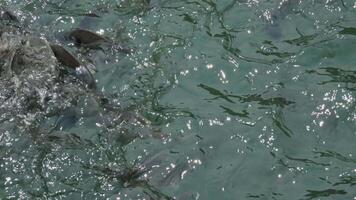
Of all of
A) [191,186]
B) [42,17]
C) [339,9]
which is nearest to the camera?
[191,186]

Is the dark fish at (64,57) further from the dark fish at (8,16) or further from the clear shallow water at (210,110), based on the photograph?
the dark fish at (8,16)

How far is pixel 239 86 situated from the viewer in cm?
765

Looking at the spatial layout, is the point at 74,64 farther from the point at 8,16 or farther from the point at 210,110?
the point at 8,16

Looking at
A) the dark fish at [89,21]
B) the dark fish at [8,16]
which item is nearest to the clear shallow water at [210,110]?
the dark fish at [89,21]

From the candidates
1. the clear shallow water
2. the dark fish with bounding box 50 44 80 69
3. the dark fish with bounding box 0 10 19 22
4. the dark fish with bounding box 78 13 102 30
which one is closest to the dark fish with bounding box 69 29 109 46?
the clear shallow water

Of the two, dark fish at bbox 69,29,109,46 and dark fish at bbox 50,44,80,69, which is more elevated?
dark fish at bbox 50,44,80,69

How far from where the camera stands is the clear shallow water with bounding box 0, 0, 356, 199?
255 inches

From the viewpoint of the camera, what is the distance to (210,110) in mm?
7359

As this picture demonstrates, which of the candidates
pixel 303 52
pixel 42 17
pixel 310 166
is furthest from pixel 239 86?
pixel 42 17

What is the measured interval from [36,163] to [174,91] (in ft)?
5.87

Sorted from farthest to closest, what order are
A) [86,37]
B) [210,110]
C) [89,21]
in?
[89,21] → [86,37] → [210,110]

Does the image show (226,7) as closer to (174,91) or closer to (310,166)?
(174,91)

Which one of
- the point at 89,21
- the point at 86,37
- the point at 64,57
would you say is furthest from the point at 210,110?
the point at 89,21

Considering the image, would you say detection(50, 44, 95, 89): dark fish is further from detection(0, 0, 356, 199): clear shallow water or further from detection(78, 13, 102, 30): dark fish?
detection(78, 13, 102, 30): dark fish
